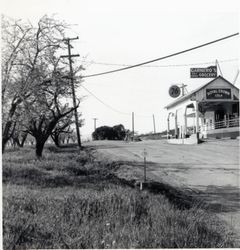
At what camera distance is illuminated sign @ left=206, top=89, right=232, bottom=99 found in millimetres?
26147

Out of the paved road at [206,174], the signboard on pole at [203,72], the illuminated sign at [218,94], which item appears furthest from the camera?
the illuminated sign at [218,94]

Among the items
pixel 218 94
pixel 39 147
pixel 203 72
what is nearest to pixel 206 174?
pixel 203 72

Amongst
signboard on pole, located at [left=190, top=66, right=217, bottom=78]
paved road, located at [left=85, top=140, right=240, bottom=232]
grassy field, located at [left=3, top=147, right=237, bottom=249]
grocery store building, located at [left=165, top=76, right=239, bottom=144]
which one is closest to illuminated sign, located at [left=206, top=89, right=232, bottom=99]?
grocery store building, located at [left=165, top=76, right=239, bottom=144]

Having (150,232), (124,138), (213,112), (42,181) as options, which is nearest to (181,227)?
(150,232)

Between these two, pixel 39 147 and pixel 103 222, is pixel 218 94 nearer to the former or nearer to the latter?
pixel 39 147

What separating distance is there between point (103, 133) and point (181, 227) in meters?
37.6

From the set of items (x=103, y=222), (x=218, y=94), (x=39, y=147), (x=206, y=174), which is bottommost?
(x=103, y=222)

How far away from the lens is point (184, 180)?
12492 mm

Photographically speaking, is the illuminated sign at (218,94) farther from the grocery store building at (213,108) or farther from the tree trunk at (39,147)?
the tree trunk at (39,147)

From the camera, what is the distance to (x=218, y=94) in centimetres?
2675

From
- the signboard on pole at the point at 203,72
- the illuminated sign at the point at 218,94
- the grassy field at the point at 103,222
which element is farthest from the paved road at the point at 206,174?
the illuminated sign at the point at 218,94

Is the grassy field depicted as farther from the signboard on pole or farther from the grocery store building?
the grocery store building

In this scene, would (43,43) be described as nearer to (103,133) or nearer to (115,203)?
(115,203)

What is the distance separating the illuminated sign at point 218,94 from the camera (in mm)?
26147
